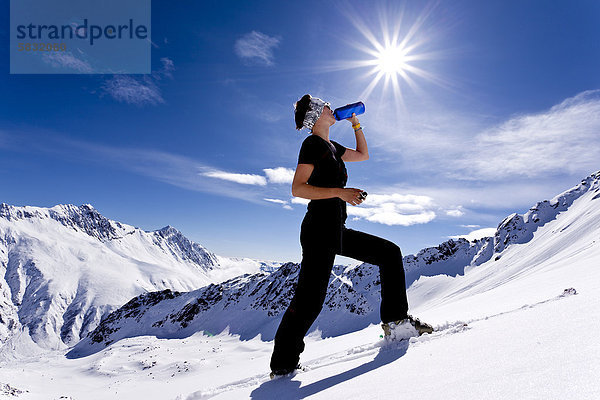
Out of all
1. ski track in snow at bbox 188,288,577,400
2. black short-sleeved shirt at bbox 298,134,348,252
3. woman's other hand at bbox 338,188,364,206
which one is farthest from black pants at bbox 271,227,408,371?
woman's other hand at bbox 338,188,364,206

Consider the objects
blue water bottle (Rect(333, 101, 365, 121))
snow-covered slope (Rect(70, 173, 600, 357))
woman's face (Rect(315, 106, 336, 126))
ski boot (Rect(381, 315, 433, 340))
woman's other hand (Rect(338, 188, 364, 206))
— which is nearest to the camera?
woman's other hand (Rect(338, 188, 364, 206))

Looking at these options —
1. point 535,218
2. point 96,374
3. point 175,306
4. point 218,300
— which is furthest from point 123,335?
point 535,218

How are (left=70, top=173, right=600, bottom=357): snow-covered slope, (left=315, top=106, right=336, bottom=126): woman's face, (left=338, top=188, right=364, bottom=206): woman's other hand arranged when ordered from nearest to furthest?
(left=338, top=188, right=364, bottom=206): woman's other hand
(left=315, top=106, right=336, bottom=126): woman's face
(left=70, top=173, right=600, bottom=357): snow-covered slope

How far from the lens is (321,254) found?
3.71 metres

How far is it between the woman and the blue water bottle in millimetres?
712

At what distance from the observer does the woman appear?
370 cm

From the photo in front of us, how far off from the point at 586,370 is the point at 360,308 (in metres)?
112

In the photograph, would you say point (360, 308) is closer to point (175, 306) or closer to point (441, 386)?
point (175, 306)

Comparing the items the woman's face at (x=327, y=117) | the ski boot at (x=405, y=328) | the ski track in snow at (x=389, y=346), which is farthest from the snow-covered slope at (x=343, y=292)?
the woman's face at (x=327, y=117)

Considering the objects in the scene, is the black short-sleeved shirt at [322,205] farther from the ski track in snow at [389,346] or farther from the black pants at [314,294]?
the ski track in snow at [389,346]

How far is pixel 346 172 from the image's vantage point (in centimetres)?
416

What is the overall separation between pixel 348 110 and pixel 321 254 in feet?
7.02

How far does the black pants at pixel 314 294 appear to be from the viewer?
146 inches

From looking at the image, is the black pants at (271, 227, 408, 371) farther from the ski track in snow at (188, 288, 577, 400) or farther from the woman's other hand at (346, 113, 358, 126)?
the woman's other hand at (346, 113, 358, 126)
